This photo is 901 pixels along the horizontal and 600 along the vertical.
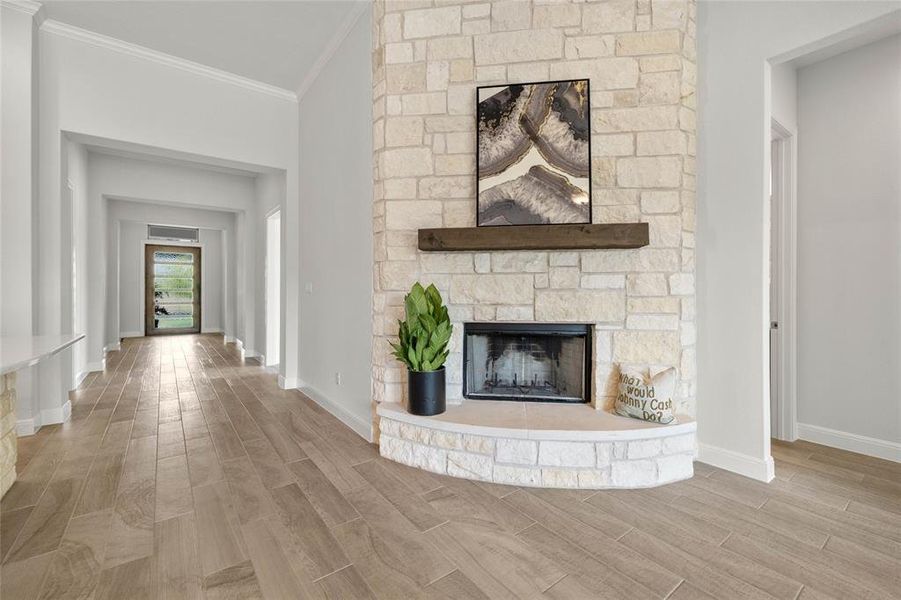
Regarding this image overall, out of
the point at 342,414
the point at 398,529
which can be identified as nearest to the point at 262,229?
the point at 342,414

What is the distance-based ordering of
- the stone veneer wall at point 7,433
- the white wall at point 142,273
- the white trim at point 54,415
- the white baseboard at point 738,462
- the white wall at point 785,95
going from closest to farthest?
the stone veneer wall at point 7,433, the white baseboard at point 738,462, the white wall at point 785,95, the white trim at point 54,415, the white wall at point 142,273

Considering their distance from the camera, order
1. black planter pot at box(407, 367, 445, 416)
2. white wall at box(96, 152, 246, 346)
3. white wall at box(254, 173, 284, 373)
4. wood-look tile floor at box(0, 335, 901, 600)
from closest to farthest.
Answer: wood-look tile floor at box(0, 335, 901, 600) < black planter pot at box(407, 367, 445, 416) < white wall at box(254, 173, 284, 373) < white wall at box(96, 152, 246, 346)

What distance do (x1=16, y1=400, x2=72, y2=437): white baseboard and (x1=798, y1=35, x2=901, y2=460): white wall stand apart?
17.9 feet

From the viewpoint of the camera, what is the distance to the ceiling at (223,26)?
2973 millimetres

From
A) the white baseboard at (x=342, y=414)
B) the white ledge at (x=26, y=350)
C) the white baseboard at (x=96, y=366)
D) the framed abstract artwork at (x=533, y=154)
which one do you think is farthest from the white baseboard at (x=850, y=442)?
the white baseboard at (x=96, y=366)

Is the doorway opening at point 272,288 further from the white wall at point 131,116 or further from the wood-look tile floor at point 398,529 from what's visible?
the wood-look tile floor at point 398,529

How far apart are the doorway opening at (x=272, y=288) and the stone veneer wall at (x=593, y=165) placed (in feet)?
10.7

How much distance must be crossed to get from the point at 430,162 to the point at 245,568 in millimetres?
2260

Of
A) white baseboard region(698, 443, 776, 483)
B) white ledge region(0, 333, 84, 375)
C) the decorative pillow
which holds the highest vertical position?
white ledge region(0, 333, 84, 375)

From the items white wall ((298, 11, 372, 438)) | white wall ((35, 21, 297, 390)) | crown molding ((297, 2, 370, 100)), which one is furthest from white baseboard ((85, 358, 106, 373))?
crown molding ((297, 2, 370, 100))

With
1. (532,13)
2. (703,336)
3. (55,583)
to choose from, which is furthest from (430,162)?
(55,583)

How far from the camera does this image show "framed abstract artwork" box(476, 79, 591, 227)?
2.38 m

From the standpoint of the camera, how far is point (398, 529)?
Answer: 5.72 ft

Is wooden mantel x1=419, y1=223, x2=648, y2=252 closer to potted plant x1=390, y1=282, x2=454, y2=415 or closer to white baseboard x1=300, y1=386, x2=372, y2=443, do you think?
potted plant x1=390, y1=282, x2=454, y2=415
